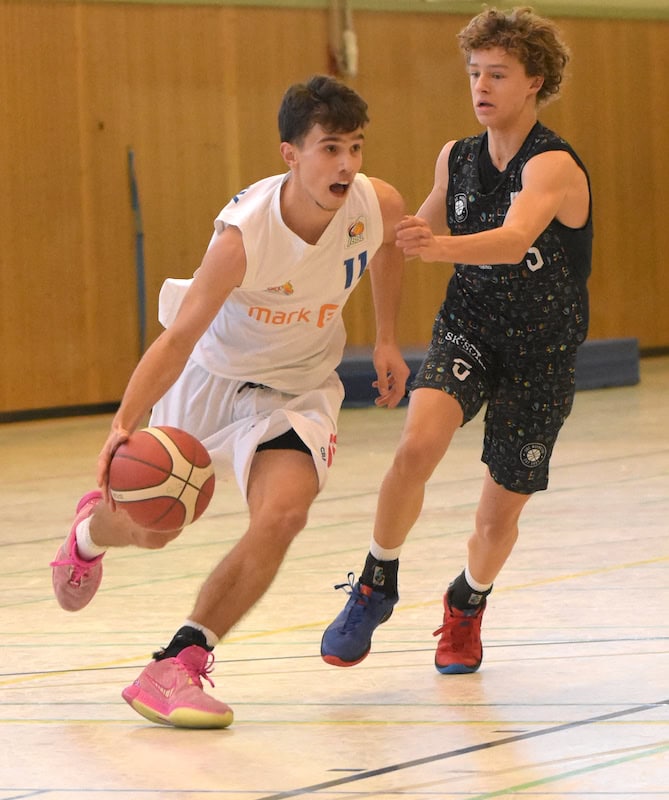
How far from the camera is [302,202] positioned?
3.54 m

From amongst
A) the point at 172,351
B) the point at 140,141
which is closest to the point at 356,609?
the point at 172,351

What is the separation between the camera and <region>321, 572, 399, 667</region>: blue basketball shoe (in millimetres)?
3600

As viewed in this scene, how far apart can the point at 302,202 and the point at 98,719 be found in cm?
131

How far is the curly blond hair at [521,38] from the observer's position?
11.9 ft

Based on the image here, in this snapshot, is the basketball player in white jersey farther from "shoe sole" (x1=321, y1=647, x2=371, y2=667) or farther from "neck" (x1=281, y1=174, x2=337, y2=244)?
"shoe sole" (x1=321, y1=647, x2=371, y2=667)

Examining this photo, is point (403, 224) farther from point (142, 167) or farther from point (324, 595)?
point (142, 167)

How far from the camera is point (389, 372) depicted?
150 inches

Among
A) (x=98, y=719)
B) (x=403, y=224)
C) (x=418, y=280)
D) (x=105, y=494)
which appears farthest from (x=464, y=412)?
(x=418, y=280)

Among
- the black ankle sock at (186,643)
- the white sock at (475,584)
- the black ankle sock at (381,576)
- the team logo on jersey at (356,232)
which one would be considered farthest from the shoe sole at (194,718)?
the team logo on jersey at (356,232)

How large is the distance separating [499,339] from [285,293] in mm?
561

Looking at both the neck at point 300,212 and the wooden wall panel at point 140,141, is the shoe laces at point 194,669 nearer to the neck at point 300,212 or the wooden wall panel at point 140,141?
the neck at point 300,212

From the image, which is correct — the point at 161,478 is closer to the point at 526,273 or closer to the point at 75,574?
the point at 75,574

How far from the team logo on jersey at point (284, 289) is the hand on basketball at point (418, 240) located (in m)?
0.44

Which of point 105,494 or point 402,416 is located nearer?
point 105,494
